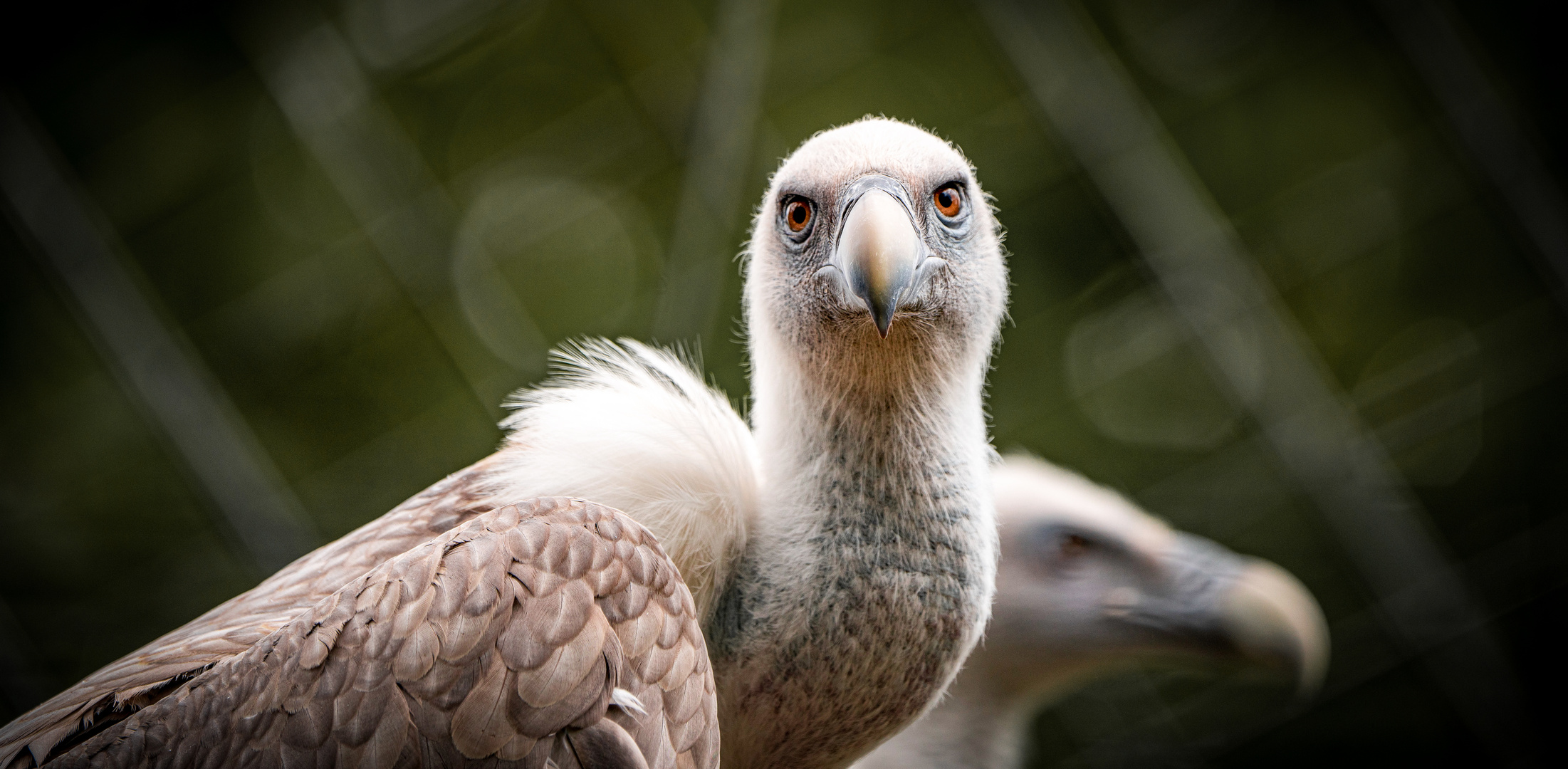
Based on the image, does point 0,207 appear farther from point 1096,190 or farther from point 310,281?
point 1096,190

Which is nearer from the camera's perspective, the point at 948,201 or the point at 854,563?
the point at 854,563

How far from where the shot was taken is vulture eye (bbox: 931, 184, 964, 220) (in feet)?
5.04

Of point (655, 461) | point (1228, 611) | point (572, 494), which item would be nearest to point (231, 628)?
point (572, 494)

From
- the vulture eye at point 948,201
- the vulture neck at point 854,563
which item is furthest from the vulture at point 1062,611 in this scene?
the vulture eye at point 948,201

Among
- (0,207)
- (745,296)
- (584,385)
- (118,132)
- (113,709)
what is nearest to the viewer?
(113,709)

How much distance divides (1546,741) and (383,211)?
4147 millimetres

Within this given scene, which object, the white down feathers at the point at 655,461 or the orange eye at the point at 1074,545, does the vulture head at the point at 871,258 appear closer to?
the white down feathers at the point at 655,461

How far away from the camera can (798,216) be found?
60.6 inches

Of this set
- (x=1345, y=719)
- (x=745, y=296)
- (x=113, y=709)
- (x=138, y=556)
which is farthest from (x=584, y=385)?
(x=1345, y=719)

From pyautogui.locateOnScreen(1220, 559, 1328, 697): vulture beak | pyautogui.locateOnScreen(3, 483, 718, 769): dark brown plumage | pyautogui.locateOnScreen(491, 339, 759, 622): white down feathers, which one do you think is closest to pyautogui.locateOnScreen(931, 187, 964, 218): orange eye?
pyautogui.locateOnScreen(491, 339, 759, 622): white down feathers

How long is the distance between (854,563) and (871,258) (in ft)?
1.12

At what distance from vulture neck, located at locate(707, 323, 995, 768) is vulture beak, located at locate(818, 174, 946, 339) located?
0.12 meters

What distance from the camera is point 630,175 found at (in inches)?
157

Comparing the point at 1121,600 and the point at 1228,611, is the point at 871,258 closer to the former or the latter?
the point at 1228,611
